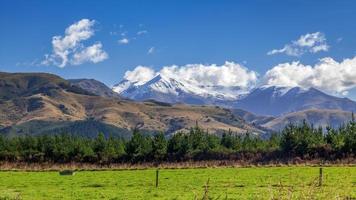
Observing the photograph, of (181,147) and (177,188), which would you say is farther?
(181,147)

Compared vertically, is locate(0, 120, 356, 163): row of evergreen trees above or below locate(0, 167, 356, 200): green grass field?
above

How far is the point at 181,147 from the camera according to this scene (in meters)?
101

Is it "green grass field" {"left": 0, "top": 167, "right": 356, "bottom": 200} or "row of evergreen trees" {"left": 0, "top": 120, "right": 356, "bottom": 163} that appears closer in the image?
"green grass field" {"left": 0, "top": 167, "right": 356, "bottom": 200}

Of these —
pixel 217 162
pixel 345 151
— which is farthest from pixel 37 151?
pixel 345 151

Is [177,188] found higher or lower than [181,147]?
lower

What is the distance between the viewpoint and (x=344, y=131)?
300 ft

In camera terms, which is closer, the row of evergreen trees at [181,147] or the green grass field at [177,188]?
the green grass field at [177,188]

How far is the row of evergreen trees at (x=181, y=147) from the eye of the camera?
87375 mm

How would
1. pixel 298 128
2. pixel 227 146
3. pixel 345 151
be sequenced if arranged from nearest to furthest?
pixel 345 151 → pixel 298 128 → pixel 227 146

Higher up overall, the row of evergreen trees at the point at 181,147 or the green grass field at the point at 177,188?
the row of evergreen trees at the point at 181,147

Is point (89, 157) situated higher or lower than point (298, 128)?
lower

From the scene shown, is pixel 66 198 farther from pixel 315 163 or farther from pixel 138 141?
pixel 138 141

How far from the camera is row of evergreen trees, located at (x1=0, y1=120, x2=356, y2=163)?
8738 centimetres

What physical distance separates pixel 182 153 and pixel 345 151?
33877 mm
